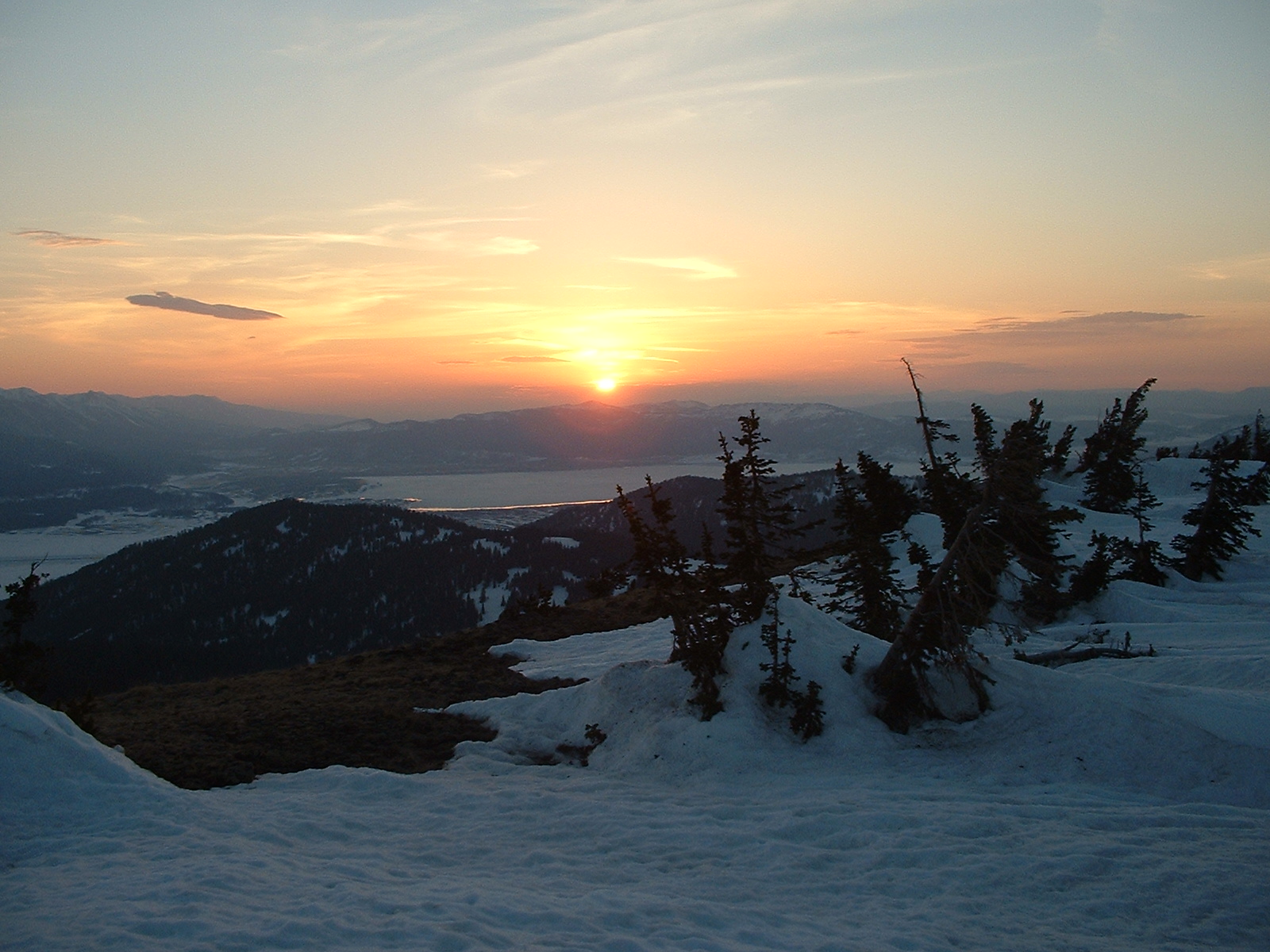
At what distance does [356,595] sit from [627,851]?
125 m

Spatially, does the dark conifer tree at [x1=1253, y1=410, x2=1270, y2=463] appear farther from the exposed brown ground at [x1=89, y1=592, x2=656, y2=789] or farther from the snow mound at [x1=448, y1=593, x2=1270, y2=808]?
the exposed brown ground at [x1=89, y1=592, x2=656, y2=789]

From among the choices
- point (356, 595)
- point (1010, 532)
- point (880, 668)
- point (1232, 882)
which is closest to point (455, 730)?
point (880, 668)

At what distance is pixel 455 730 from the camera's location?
18.8m

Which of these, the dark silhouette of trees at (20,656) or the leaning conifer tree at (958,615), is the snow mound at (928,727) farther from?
the dark silhouette of trees at (20,656)

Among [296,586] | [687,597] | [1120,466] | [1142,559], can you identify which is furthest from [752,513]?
[296,586]

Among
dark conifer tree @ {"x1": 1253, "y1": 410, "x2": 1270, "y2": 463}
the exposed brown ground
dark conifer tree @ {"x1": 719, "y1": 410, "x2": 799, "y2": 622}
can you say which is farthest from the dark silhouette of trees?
dark conifer tree @ {"x1": 1253, "y1": 410, "x2": 1270, "y2": 463}

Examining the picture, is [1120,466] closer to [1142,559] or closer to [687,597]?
[1142,559]

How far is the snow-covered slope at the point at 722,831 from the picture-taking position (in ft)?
28.4

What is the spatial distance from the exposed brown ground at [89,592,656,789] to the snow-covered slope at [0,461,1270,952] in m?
1.25

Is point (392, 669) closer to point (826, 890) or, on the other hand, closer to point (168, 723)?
point (168, 723)

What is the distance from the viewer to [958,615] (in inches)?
650

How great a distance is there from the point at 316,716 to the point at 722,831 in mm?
11978

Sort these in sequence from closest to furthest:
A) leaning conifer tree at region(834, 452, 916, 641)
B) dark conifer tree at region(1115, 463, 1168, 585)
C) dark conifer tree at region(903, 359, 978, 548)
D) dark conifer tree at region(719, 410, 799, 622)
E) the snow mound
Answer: the snow mound, dark conifer tree at region(719, 410, 799, 622), leaning conifer tree at region(834, 452, 916, 641), dark conifer tree at region(903, 359, 978, 548), dark conifer tree at region(1115, 463, 1168, 585)

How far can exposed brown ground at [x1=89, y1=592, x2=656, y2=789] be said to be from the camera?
15.8m
